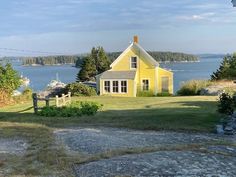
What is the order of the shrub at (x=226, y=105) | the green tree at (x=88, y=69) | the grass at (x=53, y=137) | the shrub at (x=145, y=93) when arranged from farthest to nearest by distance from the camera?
the green tree at (x=88, y=69), the shrub at (x=145, y=93), the shrub at (x=226, y=105), the grass at (x=53, y=137)

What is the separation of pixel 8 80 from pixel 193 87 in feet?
54.9

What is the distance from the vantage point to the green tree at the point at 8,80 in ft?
95.3

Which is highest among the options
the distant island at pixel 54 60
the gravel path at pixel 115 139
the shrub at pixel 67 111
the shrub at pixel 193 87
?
the distant island at pixel 54 60

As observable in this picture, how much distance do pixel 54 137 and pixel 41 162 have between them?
3135 millimetres

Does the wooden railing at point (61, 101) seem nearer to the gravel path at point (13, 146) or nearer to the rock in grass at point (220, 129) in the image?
the gravel path at point (13, 146)

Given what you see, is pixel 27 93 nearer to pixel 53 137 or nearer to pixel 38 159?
pixel 53 137

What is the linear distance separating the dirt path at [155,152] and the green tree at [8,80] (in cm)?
1663

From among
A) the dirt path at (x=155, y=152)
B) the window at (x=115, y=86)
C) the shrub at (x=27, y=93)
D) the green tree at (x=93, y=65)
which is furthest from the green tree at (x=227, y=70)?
the dirt path at (x=155, y=152)

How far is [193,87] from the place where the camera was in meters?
38.2

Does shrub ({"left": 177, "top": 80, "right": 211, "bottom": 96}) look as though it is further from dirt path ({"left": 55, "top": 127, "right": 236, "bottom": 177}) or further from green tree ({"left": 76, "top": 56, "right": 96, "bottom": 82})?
dirt path ({"left": 55, "top": 127, "right": 236, "bottom": 177})

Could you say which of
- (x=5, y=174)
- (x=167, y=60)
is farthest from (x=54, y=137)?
(x=167, y=60)

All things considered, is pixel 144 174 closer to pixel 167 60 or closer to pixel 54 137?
pixel 54 137

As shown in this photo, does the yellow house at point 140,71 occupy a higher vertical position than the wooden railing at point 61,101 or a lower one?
higher

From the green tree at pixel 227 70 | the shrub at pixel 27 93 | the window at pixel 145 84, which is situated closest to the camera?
the shrub at pixel 27 93
